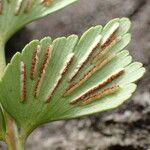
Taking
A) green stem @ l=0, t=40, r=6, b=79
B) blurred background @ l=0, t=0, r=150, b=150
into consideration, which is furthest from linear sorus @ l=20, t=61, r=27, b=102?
blurred background @ l=0, t=0, r=150, b=150

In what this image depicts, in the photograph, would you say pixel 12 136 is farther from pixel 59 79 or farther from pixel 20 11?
pixel 20 11

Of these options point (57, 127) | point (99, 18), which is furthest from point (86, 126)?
point (99, 18)

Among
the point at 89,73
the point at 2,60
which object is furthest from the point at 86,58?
the point at 2,60

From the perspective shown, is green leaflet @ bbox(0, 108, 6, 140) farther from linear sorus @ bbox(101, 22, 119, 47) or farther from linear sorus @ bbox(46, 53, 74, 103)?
linear sorus @ bbox(101, 22, 119, 47)

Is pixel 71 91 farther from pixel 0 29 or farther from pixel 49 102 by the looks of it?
pixel 0 29

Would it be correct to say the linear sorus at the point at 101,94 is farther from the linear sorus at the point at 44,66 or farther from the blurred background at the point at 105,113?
the blurred background at the point at 105,113

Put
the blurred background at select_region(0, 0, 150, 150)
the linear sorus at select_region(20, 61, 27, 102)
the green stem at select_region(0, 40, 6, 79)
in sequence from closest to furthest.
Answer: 1. the linear sorus at select_region(20, 61, 27, 102)
2. the green stem at select_region(0, 40, 6, 79)
3. the blurred background at select_region(0, 0, 150, 150)
